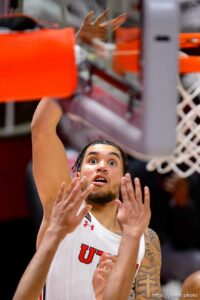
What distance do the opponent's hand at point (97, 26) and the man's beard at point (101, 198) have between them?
68 centimetres

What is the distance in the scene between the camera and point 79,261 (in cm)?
285

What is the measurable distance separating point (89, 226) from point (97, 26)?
0.88 meters

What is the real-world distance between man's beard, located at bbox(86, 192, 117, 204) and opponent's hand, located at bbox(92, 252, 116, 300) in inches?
9.7

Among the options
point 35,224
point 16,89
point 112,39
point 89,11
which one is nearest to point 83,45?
point 112,39

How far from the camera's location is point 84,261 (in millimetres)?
2854

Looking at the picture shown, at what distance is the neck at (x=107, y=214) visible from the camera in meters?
2.92

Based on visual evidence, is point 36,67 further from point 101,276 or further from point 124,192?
point 101,276

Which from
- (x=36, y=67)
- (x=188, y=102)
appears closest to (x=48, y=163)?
(x=188, y=102)

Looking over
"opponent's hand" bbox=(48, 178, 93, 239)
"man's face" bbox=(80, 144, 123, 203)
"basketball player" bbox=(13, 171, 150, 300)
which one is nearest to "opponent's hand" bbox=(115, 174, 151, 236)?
"basketball player" bbox=(13, 171, 150, 300)

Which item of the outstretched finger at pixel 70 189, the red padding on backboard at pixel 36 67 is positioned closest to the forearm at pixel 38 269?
the outstretched finger at pixel 70 189

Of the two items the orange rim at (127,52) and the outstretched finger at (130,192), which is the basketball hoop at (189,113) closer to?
the outstretched finger at (130,192)

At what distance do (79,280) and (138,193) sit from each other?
48 cm

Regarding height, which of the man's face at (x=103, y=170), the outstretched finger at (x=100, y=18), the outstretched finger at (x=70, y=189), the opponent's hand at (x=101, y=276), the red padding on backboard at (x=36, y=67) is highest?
the red padding on backboard at (x=36, y=67)

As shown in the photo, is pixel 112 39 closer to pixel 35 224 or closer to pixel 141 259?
pixel 141 259
